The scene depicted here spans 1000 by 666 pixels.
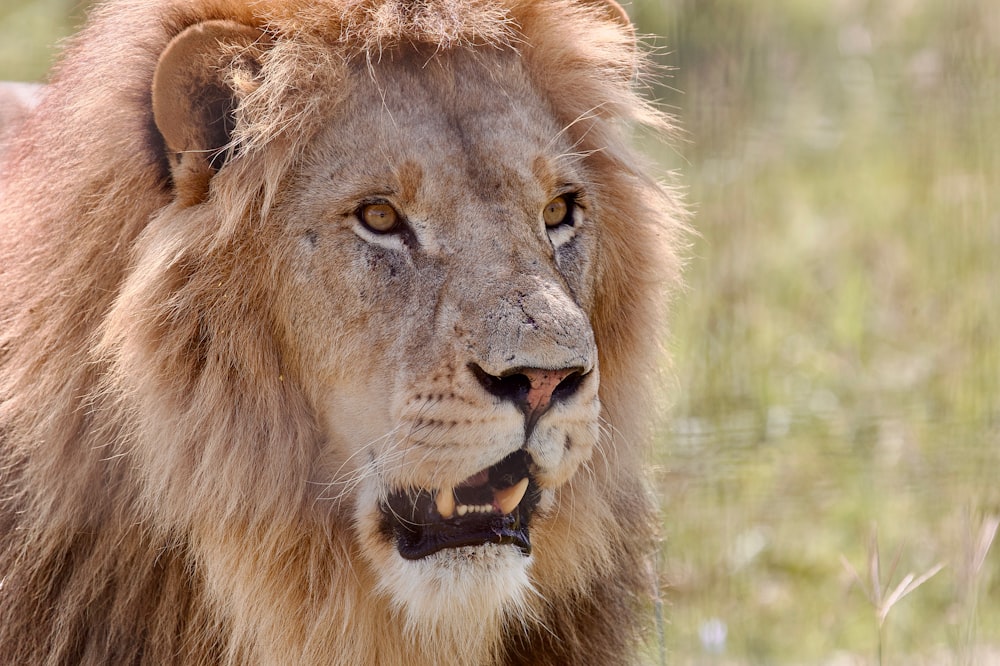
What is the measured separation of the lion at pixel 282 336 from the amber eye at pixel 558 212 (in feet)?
0.04

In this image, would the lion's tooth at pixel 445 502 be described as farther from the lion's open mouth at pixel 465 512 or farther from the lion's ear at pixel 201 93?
the lion's ear at pixel 201 93

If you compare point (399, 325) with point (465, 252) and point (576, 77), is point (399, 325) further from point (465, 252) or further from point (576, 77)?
point (576, 77)

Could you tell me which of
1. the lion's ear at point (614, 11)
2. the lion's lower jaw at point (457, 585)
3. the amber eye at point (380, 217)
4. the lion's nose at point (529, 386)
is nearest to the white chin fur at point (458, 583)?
the lion's lower jaw at point (457, 585)

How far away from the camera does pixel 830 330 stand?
605cm

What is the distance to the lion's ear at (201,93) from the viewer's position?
256 centimetres

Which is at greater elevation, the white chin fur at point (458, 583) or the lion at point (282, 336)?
the lion at point (282, 336)

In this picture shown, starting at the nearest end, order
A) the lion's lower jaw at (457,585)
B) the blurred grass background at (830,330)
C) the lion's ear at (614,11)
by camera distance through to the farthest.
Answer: the lion's lower jaw at (457,585) < the lion's ear at (614,11) < the blurred grass background at (830,330)

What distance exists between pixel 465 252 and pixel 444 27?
52 centimetres

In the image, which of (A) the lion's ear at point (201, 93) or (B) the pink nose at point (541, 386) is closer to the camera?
(B) the pink nose at point (541, 386)

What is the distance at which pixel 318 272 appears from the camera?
2.62m

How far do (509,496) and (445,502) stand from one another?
128mm

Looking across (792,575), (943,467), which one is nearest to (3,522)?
(792,575)

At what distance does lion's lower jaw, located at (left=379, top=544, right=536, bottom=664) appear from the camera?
8.33 ft

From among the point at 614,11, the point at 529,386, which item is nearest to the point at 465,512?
the point at 529,386
